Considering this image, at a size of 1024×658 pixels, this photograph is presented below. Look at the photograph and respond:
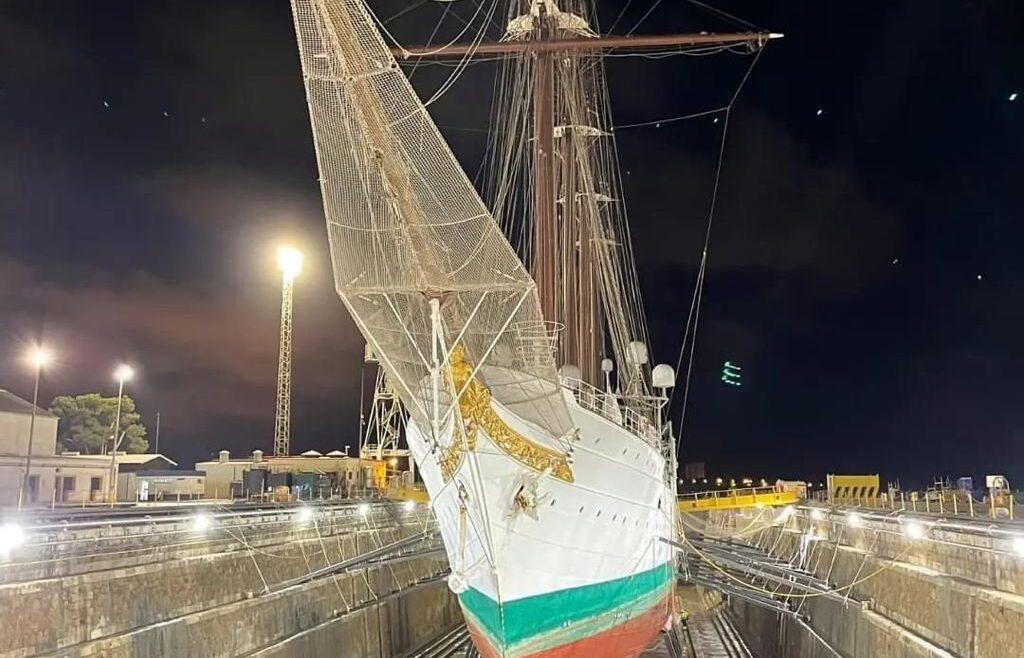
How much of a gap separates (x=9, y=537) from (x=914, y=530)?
1553 cm

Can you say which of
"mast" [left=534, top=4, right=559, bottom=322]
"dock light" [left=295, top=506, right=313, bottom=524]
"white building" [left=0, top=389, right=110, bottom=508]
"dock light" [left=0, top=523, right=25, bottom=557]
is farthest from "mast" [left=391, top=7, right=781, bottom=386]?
"white building" [left=0, top=389, right=110, bottom=508]

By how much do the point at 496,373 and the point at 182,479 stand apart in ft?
129

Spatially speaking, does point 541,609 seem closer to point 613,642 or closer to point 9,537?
point 613,642

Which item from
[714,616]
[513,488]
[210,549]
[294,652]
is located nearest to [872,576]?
[513,488]

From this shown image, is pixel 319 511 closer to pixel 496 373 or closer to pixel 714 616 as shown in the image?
pixel 496 373

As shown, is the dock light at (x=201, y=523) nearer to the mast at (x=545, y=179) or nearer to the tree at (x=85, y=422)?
the mast at (x=545, y=179)

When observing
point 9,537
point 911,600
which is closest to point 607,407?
point 911,600

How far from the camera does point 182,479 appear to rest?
4747 cm

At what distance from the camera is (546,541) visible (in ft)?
48.8

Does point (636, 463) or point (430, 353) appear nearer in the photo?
point (430, 353)

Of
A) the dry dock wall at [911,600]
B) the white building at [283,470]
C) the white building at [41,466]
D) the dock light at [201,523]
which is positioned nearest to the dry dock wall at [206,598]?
the dock light at [201,523]

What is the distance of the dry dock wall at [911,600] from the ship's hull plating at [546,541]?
483cm

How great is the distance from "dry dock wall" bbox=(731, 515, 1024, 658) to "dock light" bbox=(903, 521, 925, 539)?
15 centimetres

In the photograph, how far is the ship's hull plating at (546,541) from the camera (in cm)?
1413
